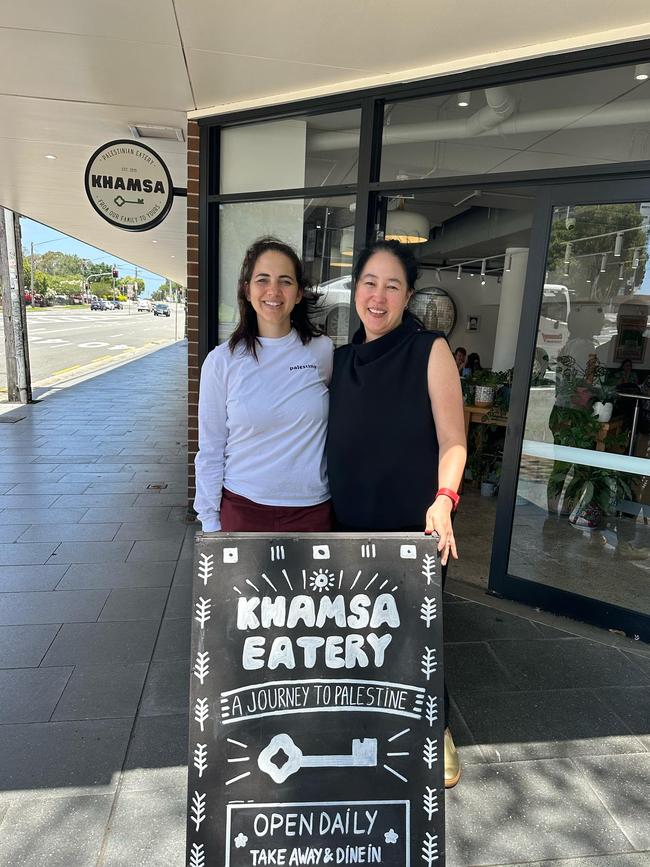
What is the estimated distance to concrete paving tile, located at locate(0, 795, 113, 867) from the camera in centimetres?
175

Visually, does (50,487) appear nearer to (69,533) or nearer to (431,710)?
(69,533)

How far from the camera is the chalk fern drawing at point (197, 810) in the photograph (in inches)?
55.8

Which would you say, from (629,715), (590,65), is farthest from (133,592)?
(590,65)

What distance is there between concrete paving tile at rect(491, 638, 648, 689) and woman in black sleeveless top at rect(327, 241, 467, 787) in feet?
4.80

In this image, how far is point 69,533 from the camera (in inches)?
169

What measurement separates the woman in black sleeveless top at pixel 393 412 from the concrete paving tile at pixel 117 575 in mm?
2268

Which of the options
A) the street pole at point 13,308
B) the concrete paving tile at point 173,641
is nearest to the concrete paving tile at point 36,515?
the concrete paving tile at point 173,641

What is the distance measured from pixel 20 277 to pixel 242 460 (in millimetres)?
9468

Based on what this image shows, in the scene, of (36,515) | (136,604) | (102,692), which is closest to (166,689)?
(102,692)

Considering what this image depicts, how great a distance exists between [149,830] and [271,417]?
1421 millimetres

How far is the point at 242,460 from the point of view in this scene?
6.29 ft

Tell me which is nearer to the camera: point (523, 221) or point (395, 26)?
point (395, 26)

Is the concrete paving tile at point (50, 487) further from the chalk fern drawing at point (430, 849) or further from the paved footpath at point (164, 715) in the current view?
the chalk fern drawing at point (430, 849)

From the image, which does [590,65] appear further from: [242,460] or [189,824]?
[189,824]
